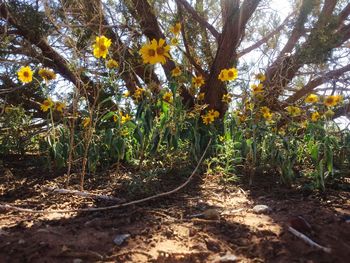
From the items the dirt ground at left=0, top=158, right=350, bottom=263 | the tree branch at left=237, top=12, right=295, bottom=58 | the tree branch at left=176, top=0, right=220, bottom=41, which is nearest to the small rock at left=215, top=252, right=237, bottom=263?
the dirt ground at left=0, top=158, right=350, bottom=263

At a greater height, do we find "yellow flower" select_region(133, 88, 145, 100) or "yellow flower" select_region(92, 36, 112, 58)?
"yellow flower" select_region(92, 36, 112, 58)

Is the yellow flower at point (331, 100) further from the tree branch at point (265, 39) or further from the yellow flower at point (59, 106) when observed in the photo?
the yellow flower at point (59, 106)

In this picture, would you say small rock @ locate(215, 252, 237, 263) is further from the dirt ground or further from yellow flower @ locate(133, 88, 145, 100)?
yellow flower @ locate(133, 88, 145, 100)

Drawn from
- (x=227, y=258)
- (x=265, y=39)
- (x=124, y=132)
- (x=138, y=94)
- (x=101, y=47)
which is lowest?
(x=227, y=258)

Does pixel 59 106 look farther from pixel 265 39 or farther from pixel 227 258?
pixel 265 39

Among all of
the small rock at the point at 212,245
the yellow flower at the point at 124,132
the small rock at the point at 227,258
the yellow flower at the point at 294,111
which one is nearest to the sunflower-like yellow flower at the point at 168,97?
the yellow flower at the point at 124,132

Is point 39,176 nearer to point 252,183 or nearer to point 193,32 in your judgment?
point 252,183

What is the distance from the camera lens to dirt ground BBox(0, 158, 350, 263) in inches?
45.2

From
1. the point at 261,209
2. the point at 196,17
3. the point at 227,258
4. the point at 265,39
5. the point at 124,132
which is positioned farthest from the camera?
the point at 265,39

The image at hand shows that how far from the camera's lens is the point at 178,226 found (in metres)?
1.38

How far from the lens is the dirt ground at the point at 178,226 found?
3.77 feet

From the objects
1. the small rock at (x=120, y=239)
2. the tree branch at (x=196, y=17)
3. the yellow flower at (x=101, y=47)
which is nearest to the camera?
the small rock at (x=120, y=239)

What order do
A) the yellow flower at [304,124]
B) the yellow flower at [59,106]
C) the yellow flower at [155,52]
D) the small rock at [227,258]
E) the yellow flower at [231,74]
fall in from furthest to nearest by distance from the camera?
1. the yellow flower at [231,74]
2. the yellow flower at [304,124]
3. the yellow flower at [59,106]
4. the yellow flower at [155,52]
5. the small rock at [227,258]

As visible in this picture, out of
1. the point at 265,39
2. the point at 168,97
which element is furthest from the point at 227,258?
the point at 265,39
